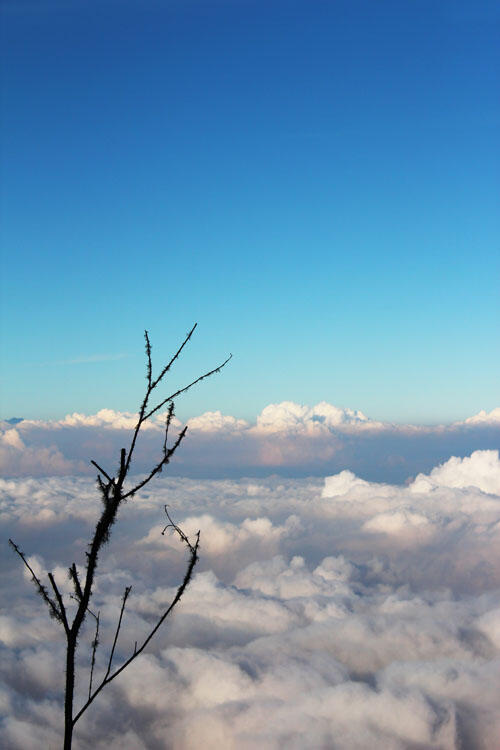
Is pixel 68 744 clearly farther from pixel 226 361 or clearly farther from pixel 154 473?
pixel 226 361

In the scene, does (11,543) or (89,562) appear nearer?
(89,562)

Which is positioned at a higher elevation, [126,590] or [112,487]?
[112,487]

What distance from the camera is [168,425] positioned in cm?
785

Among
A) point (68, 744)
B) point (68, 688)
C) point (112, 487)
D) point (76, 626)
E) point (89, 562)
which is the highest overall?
point (112, 487)

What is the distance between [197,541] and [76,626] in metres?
2.01

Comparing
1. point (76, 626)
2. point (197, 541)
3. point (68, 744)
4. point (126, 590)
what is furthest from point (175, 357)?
point (68, 744)

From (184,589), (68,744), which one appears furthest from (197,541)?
(68,744)

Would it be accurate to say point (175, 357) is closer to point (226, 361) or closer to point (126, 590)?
point (226, 361)

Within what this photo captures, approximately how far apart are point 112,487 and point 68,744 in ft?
12.2

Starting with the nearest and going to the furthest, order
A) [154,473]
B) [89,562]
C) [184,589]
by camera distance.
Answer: [89,562]
[154,473]
[184,589]

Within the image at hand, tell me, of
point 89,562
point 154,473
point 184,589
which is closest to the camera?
point 89,562

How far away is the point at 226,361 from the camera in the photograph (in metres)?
8.70

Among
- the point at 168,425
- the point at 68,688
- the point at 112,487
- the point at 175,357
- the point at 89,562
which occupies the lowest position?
the point at 68,688

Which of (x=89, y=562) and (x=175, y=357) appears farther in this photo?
(x=175, y=357)
